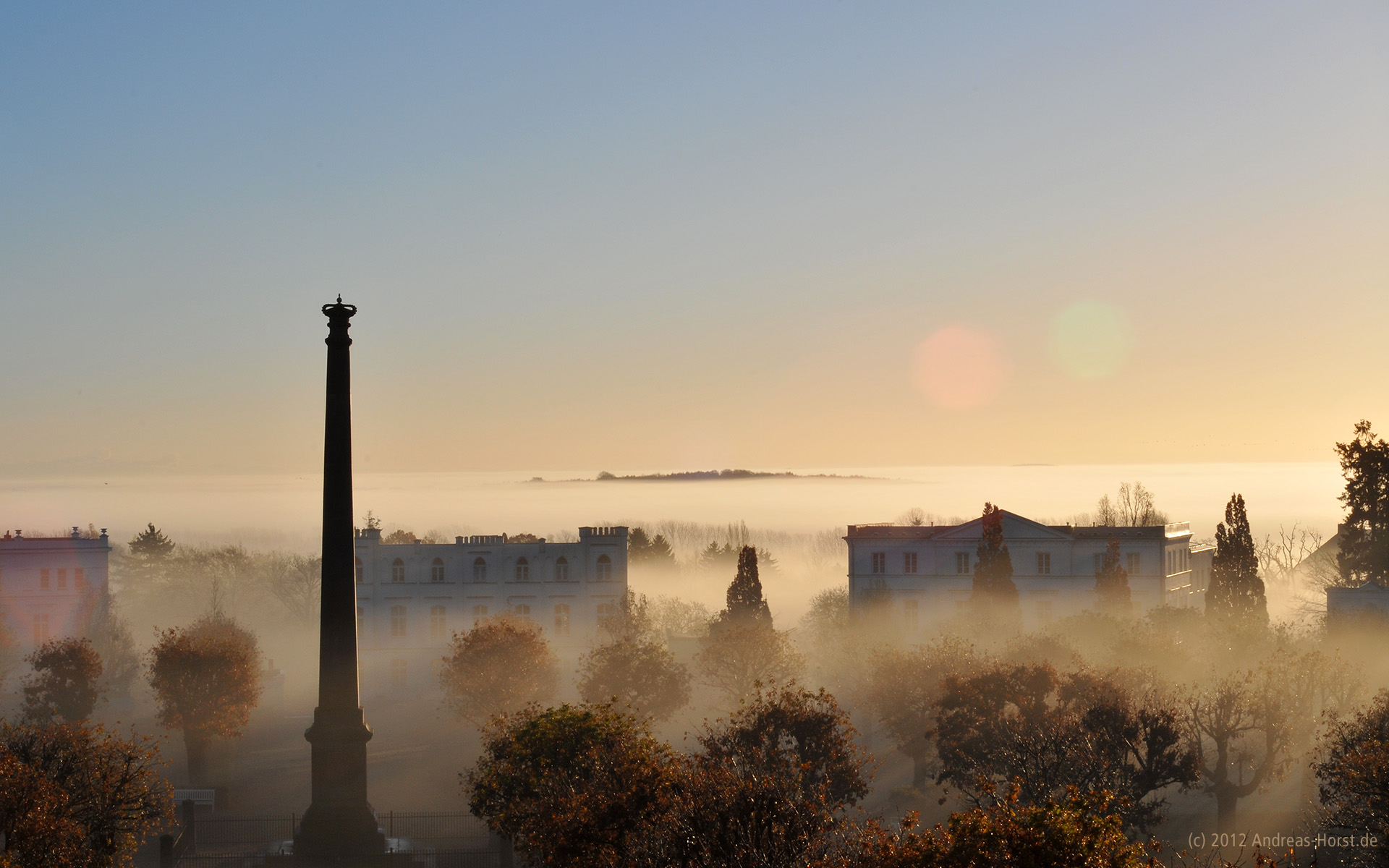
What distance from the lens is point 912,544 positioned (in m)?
82.8

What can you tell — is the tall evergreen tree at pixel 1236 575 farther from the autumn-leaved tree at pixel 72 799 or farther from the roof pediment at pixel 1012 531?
the autumn-leaved tree at pixel 72 799

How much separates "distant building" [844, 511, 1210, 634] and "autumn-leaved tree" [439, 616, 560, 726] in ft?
96.0

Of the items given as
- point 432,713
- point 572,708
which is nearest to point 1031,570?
point 432,713

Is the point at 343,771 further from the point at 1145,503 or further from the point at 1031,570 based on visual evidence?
the point at 1145,503

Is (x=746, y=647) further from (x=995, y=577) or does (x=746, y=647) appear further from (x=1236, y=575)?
(x=1236, y=575)

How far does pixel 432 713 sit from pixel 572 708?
127 feet

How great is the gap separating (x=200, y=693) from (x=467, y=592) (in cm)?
2777

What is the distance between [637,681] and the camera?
6353 centimetres

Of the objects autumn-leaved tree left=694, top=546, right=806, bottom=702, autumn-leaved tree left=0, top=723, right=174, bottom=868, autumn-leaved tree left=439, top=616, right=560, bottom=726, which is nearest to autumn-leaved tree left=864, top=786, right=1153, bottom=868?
autumn-leaved tree left=0, top=723, right=174, bottom=868

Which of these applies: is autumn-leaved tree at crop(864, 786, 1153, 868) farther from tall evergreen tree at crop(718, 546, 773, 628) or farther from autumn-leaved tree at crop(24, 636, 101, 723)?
autumn-leaved tree at crop(24, 636, 101, 723)

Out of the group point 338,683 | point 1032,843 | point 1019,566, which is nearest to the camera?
point 1032,843

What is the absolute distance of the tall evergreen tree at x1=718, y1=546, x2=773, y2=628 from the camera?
233 ft

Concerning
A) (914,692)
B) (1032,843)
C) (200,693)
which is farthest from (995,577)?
(1032,843)

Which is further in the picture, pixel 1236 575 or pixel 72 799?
pixel 1236 575
